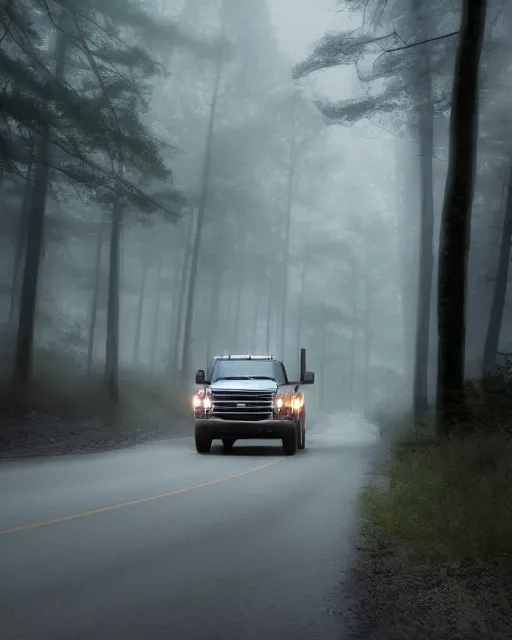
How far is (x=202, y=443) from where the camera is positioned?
71.1 ft

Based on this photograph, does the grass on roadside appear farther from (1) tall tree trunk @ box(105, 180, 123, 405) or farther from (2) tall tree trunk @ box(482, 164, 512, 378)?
(2) tall tree trunk @ box(482, 164, 512, 378)

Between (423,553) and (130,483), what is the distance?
756 centimetres

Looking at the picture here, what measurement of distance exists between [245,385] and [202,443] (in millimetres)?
1857

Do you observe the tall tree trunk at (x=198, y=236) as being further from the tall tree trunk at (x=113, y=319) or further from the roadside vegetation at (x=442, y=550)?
the roadside vegetation at (x=442, y=550)

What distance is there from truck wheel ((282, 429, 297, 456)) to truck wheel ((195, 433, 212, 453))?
1.92m

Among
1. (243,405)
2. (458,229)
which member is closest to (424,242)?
(243,405)

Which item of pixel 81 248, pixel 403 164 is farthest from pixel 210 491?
pixel 81 248

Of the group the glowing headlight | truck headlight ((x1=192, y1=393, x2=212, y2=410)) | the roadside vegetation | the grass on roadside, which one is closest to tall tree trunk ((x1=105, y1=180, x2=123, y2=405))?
the glowing headlight

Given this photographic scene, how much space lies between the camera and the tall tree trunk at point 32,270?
1065 inches

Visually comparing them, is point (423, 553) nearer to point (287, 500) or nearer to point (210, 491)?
point (287, 500)

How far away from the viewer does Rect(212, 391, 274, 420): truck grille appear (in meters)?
21.0

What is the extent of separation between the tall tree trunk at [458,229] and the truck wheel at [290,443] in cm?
619

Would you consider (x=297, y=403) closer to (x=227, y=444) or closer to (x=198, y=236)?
(x=227, y=444)

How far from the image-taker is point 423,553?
7.75 meters
